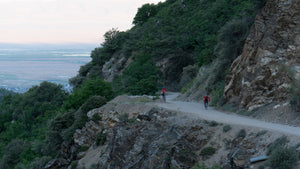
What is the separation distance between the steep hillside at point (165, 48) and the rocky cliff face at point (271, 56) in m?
13.9

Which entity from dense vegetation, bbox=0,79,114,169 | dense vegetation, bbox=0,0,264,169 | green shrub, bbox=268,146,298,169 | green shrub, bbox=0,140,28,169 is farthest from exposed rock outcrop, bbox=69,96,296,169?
green shrub, bbox=0,140,28,169

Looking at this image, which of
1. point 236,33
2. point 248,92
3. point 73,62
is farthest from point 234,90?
point 73,62

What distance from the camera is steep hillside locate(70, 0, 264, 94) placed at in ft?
127

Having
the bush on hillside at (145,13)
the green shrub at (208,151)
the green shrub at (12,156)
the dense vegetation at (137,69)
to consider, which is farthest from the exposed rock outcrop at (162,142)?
the bush on hillside at (145,13)

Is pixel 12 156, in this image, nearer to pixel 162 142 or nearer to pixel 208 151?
pixel 162 142

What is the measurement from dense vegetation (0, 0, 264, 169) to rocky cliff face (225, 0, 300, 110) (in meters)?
2.36

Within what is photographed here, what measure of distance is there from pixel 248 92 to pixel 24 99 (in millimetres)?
47359

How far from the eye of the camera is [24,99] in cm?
5475

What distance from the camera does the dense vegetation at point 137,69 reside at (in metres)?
24.5

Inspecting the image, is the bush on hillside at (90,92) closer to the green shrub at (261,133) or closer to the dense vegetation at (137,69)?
the dense vegetation at (137,69)

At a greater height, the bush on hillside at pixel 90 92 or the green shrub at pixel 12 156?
the bush on hillside at pixel 90 92

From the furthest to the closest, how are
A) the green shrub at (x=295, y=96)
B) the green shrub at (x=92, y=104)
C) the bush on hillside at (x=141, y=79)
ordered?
the bush on hillside at (x=141, y=79) → the green shrub at (x=92, y=104) → the green shrub at (x=295, y=96)

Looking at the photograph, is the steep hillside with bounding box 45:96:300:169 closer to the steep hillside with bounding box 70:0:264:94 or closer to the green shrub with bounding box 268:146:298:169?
the green shrub with bounding box 268:146:298:169

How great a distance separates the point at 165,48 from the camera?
45781 millimetres
